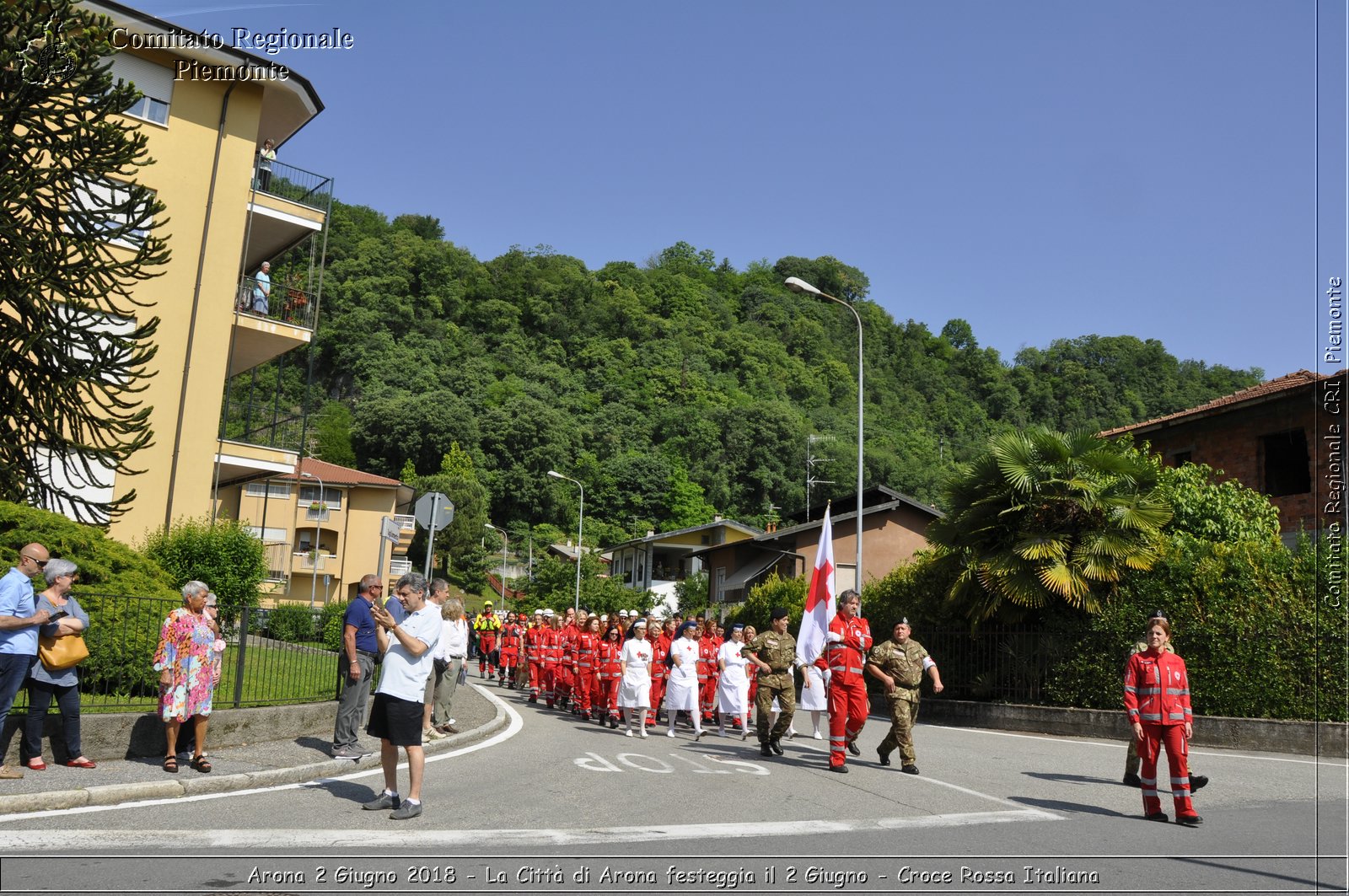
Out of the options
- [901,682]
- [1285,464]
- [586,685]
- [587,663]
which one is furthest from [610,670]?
[1285,464]

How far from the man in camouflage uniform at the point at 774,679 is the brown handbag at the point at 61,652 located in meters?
8.04

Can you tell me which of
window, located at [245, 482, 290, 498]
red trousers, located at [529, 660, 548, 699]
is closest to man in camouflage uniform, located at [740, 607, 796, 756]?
red trousers, located at [529, 660, 548, 699]

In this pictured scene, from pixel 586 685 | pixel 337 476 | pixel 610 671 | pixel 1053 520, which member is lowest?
pixel 586 685

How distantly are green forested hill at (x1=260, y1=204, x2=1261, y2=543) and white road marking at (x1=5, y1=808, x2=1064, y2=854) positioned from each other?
81.1 meters

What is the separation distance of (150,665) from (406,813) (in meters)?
4.81

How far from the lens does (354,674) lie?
11.3 metres

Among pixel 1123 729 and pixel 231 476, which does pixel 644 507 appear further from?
pixel 1123 729

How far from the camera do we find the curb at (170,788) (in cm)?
815

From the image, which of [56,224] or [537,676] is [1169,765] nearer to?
[56,224]

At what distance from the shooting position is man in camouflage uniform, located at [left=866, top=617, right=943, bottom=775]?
12.3 m

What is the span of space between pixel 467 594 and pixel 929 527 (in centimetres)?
6650

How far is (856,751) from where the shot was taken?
1366 cm

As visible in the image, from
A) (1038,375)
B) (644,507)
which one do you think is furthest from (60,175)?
(1038,375)

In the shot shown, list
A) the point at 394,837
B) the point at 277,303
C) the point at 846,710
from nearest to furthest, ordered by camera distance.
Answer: the point at 394,837 → the point at 846,710 → the point at 277,303
